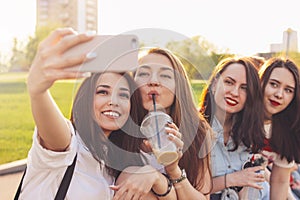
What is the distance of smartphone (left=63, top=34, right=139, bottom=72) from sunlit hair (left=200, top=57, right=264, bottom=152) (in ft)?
3.22

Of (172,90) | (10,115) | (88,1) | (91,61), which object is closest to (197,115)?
(172,90)

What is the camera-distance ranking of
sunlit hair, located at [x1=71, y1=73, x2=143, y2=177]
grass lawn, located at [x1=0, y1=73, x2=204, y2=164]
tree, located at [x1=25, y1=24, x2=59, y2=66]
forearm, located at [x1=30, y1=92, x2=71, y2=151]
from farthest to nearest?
1. grass lawn, located at [x1=0, y1=73, x2=204, y2=164]
2. sunlit hair, located at [x1=71, y1=73, x2=143, y2=177]
3. tree, located at [x1=25, y1=24, x2=59, y2=66]
4. forearm, located at [x1=30, y1=92, x2=71, y2=151]

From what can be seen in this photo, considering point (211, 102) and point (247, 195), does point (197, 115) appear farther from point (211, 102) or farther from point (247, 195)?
point (247, 195)

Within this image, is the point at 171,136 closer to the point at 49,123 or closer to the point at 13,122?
the point at 49,123

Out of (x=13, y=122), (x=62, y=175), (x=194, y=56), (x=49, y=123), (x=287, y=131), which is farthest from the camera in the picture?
(x=13, y=122)

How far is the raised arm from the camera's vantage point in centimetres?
99

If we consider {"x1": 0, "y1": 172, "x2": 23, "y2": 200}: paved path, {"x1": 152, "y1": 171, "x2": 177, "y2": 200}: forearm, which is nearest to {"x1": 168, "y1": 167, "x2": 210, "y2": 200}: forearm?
{"x1": 152, "y1": 171, "x2": 177, "y2": 200}: forearm

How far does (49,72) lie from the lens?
3.34ft

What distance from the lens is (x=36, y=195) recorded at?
55.7 inches

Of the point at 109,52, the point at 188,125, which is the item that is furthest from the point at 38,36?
the point at 109,52

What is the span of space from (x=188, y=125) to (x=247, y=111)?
54 cm

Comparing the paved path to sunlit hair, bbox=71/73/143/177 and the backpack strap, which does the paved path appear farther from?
the backpack strap

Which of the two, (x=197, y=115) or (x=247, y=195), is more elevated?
(x=197, y=115)

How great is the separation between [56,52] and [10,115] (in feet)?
35.4
